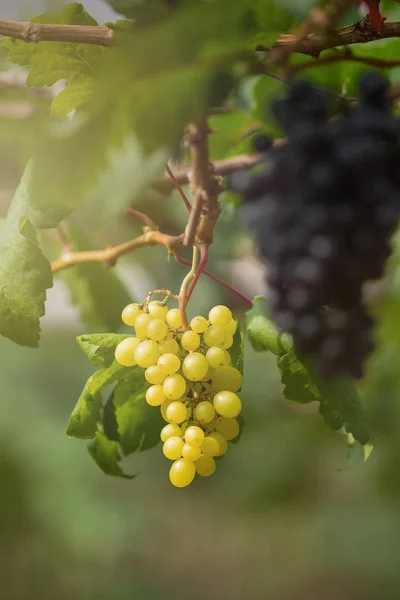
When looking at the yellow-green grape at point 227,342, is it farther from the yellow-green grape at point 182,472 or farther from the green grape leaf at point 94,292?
the green grape leaf at point 94,292

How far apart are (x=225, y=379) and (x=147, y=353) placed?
5 cm

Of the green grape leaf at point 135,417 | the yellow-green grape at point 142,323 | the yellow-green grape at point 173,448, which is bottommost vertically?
the green grape leaf at point 135,417

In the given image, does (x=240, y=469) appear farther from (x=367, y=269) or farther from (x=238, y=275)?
(x=367, y=269)

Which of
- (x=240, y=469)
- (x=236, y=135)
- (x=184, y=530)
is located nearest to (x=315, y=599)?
(x=184, y=530)

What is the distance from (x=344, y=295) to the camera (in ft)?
0.88

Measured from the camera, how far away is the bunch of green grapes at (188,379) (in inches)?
14.0

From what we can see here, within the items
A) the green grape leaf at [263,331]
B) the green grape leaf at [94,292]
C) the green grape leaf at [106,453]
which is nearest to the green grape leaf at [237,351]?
the green grape leaf at [263,331]

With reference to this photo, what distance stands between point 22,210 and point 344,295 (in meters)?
0.24

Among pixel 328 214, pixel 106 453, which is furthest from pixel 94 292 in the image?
pixel 328 214

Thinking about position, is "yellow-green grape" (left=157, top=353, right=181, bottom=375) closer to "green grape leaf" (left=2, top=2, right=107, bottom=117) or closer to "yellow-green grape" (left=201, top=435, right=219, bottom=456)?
"yellow-green grape" (left=201, top=435, right=219, bottom=456)

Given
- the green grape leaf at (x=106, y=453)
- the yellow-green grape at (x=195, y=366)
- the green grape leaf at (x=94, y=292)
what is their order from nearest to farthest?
the yellow-green grape at (x=195, y=366), the green grape leaf at (x=106, y=453), the green grape leaf at (x=94, y=292)

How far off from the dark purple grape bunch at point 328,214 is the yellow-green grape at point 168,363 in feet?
0.30

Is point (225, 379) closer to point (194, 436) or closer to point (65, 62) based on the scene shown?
point (194, 436)

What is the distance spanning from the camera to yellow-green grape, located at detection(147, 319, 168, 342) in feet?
1.17
